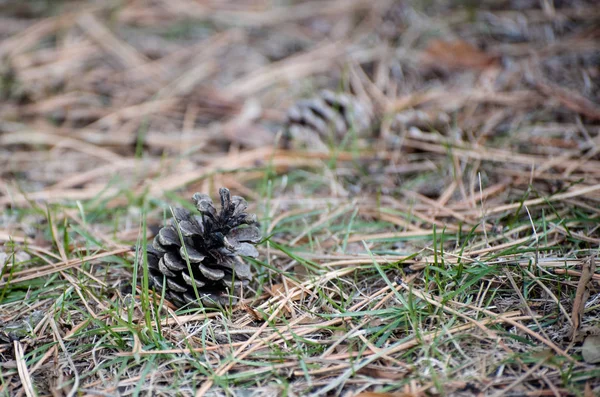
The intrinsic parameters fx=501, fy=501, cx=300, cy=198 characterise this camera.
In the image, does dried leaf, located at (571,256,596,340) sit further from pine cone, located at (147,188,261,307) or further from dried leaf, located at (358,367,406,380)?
pine cone, located at (147,188,261,307)

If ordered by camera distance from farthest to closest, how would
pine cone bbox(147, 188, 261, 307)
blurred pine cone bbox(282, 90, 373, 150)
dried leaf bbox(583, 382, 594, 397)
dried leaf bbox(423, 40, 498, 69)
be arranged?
1. dried leaf bbox(423, 40, 498, 69)
2. blurred pine cone bbox(282, 90, 373, 150)
3. pine cone bbox(147, 188, 261, 307)
4. dried leaf bbox(583, 382, 594, 397)

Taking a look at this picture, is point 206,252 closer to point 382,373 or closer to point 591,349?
point 382,373

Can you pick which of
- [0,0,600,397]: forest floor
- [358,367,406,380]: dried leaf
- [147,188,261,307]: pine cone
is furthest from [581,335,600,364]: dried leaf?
[147,188,261,307]: pine cone

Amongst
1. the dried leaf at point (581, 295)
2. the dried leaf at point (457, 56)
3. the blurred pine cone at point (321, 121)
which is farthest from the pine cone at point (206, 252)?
the dried leaf at point (457, 56)

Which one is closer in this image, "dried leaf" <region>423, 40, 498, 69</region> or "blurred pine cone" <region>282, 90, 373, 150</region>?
"blurred pine cone" <region>282, 90, 373, 150</region>

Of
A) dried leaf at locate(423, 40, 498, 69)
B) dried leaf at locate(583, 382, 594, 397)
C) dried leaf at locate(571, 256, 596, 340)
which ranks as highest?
dried leaf at locate(423, 40, 498, 69)

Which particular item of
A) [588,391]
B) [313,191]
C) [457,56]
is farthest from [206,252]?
[457,56]

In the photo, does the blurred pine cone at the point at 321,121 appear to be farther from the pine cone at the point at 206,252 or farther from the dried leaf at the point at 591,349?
the dried leaf at the point at 591,349
